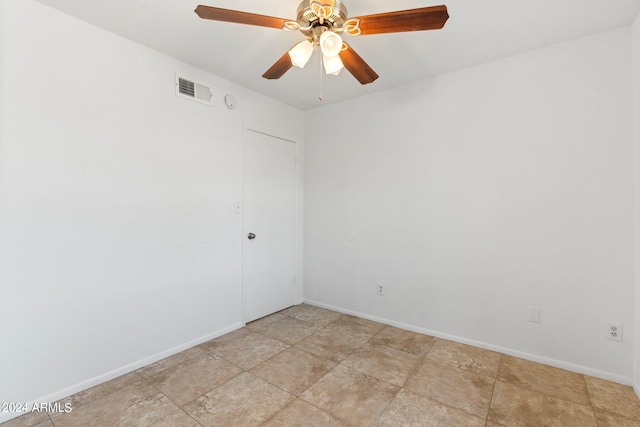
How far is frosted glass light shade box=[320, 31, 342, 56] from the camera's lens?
61.2 inches

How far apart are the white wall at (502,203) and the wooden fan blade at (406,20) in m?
1.46

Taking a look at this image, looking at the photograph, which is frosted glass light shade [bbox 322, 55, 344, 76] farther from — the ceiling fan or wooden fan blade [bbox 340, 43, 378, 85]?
wooden fan blade [bbox 340, 43, 378, 85]

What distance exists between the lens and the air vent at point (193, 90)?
2.57 metres

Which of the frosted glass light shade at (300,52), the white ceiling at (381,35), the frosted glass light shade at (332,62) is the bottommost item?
the frosted glass light shade at (332,62)

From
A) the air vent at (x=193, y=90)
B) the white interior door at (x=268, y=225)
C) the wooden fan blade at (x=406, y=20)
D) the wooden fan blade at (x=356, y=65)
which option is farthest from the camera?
the white interior door at (x=268, y=225)

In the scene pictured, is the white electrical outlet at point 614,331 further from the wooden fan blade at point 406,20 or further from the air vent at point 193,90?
the air vent at point 193,90

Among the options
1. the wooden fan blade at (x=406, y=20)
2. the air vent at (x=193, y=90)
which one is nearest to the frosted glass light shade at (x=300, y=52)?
the wooden fan blade at (x=406, y=20)

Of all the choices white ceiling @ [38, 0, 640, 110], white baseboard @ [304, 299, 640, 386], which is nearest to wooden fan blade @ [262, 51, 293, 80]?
white ceiling @ [38, 0, 640, 110]

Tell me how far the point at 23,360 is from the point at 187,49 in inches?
97.1

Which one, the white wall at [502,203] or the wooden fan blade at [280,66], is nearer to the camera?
the wooden fan blade at [280,66]

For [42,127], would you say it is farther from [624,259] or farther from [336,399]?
[624,259]

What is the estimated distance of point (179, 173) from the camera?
2.58m

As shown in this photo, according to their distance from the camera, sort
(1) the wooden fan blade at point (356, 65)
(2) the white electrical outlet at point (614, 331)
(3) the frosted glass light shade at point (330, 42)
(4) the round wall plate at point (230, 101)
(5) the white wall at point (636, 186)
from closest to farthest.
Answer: (3) the frosted glass light shade at point (330, 42)
(1) the wooden fan blade at point (356, 65)
(5) the white wall at point (636, 186)
(2) the white electrical outlet at point (614, 331)
(4) the round wall plate at point (230, 101)

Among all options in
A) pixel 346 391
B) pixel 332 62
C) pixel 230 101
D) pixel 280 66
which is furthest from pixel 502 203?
pixel 230 101
